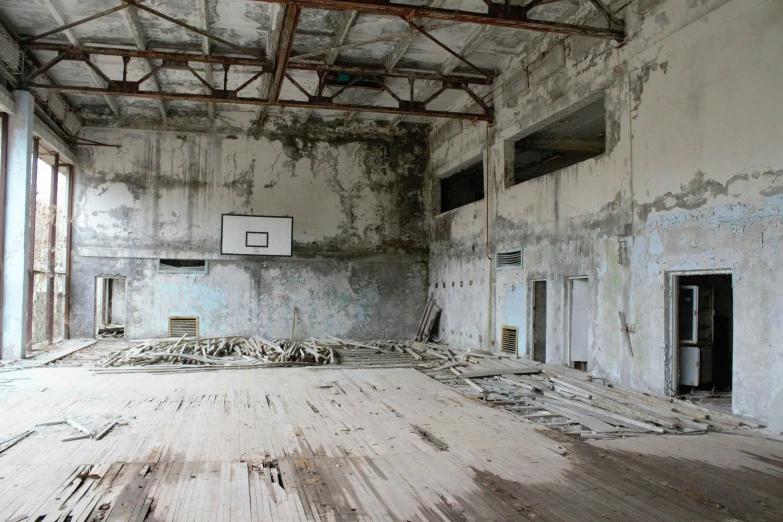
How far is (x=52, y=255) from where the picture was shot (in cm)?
1407

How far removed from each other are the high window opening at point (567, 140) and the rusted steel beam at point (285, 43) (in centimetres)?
526

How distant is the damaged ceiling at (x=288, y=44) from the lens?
9.45 meters

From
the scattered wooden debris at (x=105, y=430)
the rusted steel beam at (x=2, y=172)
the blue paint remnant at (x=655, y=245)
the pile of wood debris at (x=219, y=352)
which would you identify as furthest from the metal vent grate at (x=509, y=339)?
the rusted steel beam at (x=2, y=172)

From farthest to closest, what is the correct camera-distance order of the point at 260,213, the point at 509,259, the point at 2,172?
the point at 260,213 → the point at 509,259 → the point at 2,172

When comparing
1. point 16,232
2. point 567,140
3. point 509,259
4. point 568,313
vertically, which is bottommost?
point 568,313

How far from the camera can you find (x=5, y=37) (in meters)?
10.4

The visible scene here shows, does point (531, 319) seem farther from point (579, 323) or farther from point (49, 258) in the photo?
point (49, 258)

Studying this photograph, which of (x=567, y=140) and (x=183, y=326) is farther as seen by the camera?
(x=183, y=326)

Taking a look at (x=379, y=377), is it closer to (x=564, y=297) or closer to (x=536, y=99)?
(x=564, y=297)

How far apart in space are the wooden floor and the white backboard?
8479mm

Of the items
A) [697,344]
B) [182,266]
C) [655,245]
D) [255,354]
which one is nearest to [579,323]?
[697,344]

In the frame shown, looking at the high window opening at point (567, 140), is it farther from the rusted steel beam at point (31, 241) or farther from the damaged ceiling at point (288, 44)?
the rusted steel beam at point (31, 241)

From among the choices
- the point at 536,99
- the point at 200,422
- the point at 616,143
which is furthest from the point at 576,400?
the point at 536,99

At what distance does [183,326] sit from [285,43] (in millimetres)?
9327
